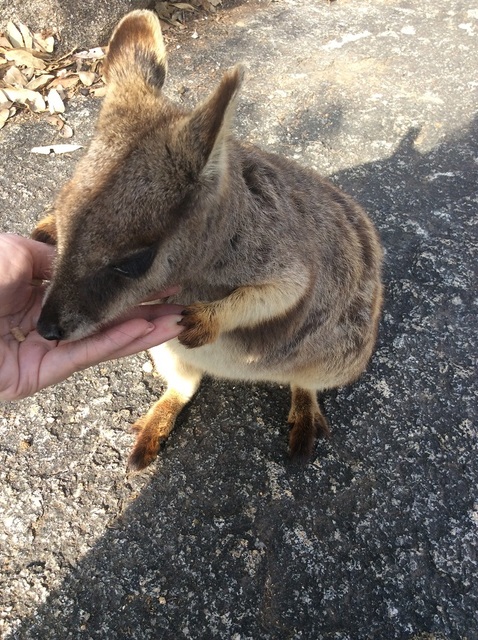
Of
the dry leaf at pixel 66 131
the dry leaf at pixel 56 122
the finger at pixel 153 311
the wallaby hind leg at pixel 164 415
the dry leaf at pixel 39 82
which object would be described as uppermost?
the dry leaf at pixel 39 82

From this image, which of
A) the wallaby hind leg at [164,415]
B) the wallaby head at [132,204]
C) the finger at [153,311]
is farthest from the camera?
the wallaby hind leg at [164,415]

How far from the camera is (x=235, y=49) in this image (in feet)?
15.3

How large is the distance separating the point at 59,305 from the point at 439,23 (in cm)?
479

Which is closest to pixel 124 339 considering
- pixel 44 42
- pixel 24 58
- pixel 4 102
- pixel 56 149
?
pixel 56 149

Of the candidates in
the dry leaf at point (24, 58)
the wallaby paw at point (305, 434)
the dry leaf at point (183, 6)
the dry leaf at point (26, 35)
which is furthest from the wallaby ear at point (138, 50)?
the dry leaf at point (183, 6)

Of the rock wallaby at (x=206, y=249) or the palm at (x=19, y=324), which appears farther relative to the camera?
the palm at (x=19, y=324)

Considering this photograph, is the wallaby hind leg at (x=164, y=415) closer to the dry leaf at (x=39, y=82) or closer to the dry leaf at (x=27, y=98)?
the dry leaf at (x=27, y=98)

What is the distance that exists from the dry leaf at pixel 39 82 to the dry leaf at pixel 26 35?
0.92ft

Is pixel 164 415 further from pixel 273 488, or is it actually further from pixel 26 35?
pixel 26 35

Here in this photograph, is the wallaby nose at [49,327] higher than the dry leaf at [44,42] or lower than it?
lower

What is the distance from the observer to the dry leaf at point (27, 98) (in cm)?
407

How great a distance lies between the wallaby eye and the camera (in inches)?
68.1

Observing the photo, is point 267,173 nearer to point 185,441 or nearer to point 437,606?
point 185,441

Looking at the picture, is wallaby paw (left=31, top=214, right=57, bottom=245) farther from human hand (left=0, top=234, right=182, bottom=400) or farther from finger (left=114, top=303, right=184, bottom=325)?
finger (left=114, top=303, right=184, bottom=325)
